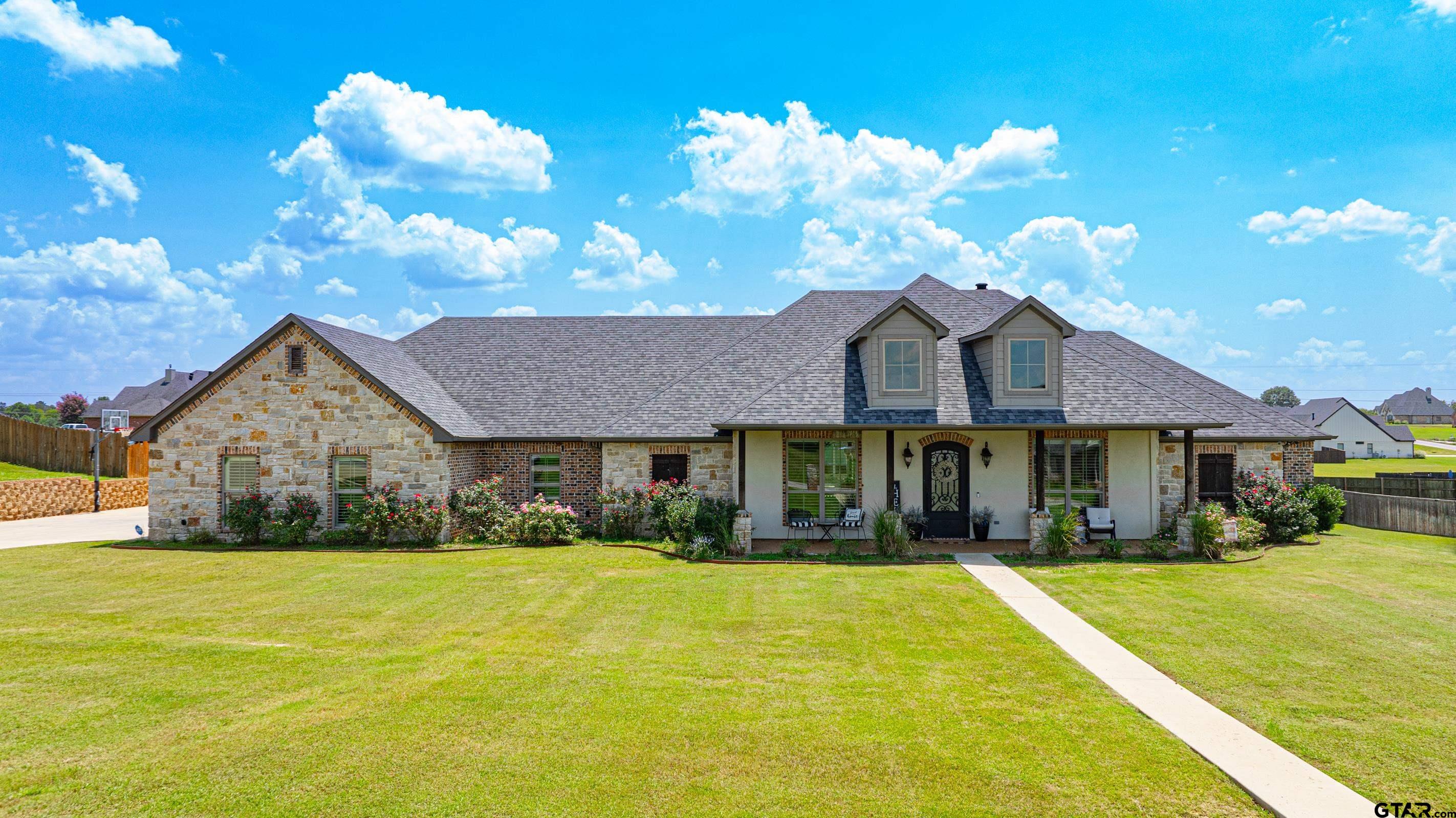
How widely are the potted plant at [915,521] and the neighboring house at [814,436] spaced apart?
21 cm

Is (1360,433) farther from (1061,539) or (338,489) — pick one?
(338,489)

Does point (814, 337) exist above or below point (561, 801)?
above

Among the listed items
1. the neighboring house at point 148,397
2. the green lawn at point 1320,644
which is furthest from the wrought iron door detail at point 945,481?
the neighboring house at point 148,397

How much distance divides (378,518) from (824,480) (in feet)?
35.2

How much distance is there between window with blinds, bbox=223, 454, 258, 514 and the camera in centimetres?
1795

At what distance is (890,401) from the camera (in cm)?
1722

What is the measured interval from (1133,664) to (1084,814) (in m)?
4.19

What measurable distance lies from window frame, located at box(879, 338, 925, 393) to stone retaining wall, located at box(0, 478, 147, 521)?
2763 centimetres

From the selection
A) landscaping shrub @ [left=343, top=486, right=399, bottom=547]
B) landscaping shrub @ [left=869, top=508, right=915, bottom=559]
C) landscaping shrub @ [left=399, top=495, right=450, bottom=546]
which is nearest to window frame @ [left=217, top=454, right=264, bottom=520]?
landscaping shrub @ [left=343, top=486, right=399, bottom=547]

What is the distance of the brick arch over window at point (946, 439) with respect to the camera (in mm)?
17609

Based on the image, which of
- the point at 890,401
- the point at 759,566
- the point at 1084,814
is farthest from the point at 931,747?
the point at 890,401

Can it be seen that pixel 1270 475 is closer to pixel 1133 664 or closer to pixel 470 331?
pixel 1133 664

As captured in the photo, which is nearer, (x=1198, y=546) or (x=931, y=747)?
(x=931, y=747)

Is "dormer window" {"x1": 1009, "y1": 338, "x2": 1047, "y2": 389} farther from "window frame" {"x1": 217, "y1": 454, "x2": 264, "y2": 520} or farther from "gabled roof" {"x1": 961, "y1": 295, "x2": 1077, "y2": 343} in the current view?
"window frame" {"x1": 217, "y1": 454, "x2": 264, "y2": 520}
